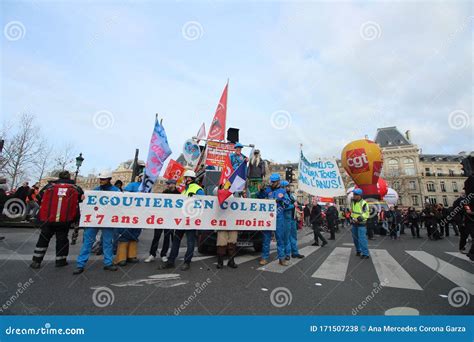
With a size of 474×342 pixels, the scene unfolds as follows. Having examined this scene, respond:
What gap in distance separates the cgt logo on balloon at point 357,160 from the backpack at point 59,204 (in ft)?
57.7

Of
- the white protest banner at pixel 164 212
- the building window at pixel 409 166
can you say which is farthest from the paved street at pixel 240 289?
the building window at pixel 409 166

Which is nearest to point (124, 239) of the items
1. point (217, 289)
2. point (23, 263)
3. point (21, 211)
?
point (23, 263)

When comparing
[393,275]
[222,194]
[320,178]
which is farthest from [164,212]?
[320,178]

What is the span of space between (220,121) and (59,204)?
28.6ft

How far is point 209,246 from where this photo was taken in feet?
20.2

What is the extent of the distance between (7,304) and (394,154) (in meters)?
75.4

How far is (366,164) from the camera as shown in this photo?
1691 centimetres

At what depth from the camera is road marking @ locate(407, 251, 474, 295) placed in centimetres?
380

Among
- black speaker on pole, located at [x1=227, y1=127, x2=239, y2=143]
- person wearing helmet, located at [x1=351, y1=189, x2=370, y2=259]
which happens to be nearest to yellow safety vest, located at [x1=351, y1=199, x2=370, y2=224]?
person wearing helmet, located at [x1=351, y1=189, x2=370, y2=259]

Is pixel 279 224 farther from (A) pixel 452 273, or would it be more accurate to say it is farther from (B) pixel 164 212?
(A) pixel 452 273

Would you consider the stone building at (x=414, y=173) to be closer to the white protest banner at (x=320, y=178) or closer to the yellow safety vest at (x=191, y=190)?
the white protest banner at (x=320, y=178)

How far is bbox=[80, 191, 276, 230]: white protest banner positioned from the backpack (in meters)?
0.29

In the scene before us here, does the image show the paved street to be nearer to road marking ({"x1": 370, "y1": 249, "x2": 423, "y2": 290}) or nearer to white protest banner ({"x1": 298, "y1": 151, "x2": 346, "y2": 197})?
road marking ({"x1": 370, "y1": 249, "x2": 423, "y2": 290})

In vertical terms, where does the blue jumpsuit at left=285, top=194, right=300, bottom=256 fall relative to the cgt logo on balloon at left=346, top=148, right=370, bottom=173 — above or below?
below
